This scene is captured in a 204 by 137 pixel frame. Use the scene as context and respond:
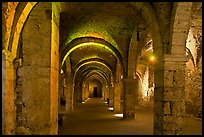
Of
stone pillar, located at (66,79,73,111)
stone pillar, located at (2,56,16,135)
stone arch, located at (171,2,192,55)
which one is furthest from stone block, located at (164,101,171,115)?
stone pillar, located at (66,79,73,111)

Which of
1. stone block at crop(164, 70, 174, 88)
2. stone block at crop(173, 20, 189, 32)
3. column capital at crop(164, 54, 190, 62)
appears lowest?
stone block at crop(164, 70, 174, 88)

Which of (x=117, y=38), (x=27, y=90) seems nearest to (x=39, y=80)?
(x=27, y=90)

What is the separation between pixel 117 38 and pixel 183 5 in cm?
567

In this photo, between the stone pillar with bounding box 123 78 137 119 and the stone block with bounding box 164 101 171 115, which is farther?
the stone pillar with bounding box 123 78 137 119

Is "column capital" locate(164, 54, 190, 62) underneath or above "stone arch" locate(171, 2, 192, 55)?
underneath

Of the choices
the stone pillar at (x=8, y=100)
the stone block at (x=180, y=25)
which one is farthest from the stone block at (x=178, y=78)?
the stone pillar at (x=8, y=100)

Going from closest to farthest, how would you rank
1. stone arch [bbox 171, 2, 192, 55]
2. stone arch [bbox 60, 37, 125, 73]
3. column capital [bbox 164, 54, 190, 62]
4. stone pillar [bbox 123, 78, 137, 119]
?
stone arch [bbox 171, 2, 192, 55] < column capital [bbox 164, 54, 190, 62] < stone pillar [bbox 123, 78, 137, 119] < stone arch [bbox 60, 37, 125, 73]

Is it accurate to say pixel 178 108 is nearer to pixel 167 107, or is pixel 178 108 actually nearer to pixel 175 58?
pixel 167 107

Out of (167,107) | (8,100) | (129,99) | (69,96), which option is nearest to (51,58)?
(8,100)

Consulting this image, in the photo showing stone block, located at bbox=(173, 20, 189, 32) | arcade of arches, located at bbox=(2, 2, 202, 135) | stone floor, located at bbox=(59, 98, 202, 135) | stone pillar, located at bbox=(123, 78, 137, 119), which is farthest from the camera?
stone pillar, located at bbox=(123, 78, 137, 119)

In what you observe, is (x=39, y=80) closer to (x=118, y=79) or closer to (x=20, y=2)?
(x=20, y=2)

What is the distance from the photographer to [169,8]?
17.2 ft

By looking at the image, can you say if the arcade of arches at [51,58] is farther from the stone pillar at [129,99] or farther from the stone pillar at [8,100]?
the stone pillar at [129,99]

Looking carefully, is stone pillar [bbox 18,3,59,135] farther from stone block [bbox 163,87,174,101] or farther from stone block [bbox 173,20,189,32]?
stone block [bbox 173,20,189,32]
